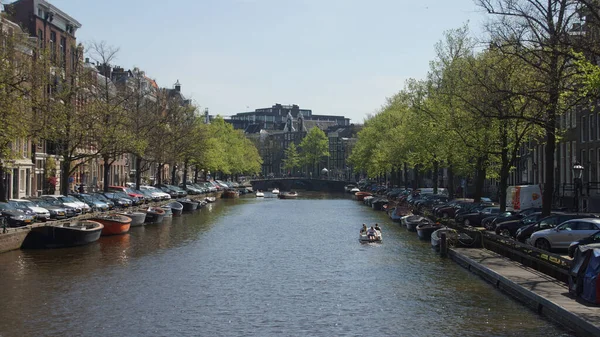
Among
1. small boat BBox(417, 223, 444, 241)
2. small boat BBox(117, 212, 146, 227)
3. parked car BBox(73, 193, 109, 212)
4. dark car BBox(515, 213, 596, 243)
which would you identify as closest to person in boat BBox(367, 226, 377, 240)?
small boat BBox(417, 223, 444, 241)

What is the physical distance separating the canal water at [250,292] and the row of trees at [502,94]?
914 centimetres

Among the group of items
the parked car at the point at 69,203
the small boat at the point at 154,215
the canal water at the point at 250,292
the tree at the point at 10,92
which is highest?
the tree at the point at 10,92

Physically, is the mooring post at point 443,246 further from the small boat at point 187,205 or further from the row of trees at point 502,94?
the small boat at point 187,205

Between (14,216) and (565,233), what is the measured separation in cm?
3308

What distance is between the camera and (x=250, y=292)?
31688 millimetres

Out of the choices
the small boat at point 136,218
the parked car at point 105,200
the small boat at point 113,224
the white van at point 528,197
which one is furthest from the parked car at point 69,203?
the white van at point 528,197

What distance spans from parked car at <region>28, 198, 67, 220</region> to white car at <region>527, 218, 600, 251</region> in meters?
33.6

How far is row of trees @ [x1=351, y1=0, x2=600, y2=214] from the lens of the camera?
34406 millimetres

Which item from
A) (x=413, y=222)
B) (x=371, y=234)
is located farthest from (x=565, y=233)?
(x=413, y=222)

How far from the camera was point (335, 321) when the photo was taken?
85.7 ft

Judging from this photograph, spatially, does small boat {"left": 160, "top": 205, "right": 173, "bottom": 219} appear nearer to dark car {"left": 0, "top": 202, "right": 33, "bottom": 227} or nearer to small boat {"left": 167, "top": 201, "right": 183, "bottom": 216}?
small boat {"left": 167, "top": 201, "right": 183, "bottom": 216}

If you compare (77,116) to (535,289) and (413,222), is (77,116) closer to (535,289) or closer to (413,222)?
(413,222)

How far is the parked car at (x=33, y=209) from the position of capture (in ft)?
161

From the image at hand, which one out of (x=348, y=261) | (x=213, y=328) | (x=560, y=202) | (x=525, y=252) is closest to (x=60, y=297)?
(x=213, y=328)
